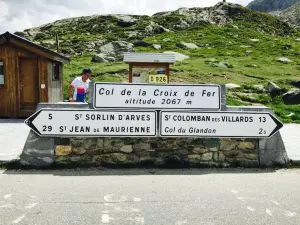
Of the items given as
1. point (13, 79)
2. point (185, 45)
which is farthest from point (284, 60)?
point (13, 79)

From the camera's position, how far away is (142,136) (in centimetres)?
682

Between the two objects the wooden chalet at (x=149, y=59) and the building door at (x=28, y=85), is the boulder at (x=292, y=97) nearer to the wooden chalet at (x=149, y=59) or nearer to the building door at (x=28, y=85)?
the wooden chalet at (x=149, y=59)

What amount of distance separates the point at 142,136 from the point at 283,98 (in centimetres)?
1386

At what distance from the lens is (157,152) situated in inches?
273

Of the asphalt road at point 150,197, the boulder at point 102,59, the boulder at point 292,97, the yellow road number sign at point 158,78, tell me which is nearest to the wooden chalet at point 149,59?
the yellow road number sign at point 158,78

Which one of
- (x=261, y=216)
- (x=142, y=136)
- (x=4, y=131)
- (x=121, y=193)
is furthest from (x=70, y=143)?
(x=4, y=131)

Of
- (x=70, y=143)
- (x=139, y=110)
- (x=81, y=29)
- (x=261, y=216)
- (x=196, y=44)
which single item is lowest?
(x=261, y=216)

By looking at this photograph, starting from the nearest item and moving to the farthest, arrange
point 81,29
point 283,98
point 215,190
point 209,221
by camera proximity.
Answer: point 209,221, point 215,190, point 283,98, point 81,29

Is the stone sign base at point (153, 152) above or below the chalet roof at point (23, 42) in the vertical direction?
below

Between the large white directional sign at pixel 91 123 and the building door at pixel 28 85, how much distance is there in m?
8.07

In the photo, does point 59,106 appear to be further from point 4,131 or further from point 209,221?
point 4,131

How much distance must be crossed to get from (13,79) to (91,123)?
869 centimetres

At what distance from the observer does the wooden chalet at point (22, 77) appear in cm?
1397

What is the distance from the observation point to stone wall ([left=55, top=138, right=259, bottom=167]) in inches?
266
